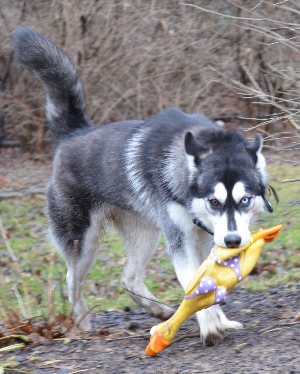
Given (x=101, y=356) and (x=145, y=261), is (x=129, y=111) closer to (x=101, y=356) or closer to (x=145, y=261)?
(x=145, y=261)

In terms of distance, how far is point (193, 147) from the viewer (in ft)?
15.7

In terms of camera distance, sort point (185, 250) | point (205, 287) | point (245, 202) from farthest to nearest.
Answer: point (185, 250)
point (245, 202)
point (205, 287)

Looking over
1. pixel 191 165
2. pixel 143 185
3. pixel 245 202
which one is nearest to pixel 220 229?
pixel 245 202

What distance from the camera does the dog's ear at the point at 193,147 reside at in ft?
15.6

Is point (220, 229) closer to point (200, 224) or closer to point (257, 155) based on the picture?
point (200, 224)

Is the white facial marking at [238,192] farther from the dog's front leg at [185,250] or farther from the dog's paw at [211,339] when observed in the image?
the dog's paw at [211,339]

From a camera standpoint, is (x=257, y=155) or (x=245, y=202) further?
(x=257, y=155)

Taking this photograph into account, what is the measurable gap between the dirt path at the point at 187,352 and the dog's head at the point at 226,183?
2.11ft

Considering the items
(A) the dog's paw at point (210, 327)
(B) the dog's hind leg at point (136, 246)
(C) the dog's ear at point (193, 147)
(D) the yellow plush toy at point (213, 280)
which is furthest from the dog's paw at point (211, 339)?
(B) the dog's hind leg at point (136, 246)

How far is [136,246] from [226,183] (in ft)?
6.22

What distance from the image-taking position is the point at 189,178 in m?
4.87

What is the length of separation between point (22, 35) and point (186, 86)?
7555 millimetres

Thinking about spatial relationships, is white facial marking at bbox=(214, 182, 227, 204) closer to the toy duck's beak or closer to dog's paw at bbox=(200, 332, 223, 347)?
the toy duck's beak

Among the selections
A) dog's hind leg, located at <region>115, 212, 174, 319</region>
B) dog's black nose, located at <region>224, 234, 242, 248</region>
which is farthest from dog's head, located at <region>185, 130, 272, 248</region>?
dog's hind leg, located at <region>115, 212, 174, 319</region>
